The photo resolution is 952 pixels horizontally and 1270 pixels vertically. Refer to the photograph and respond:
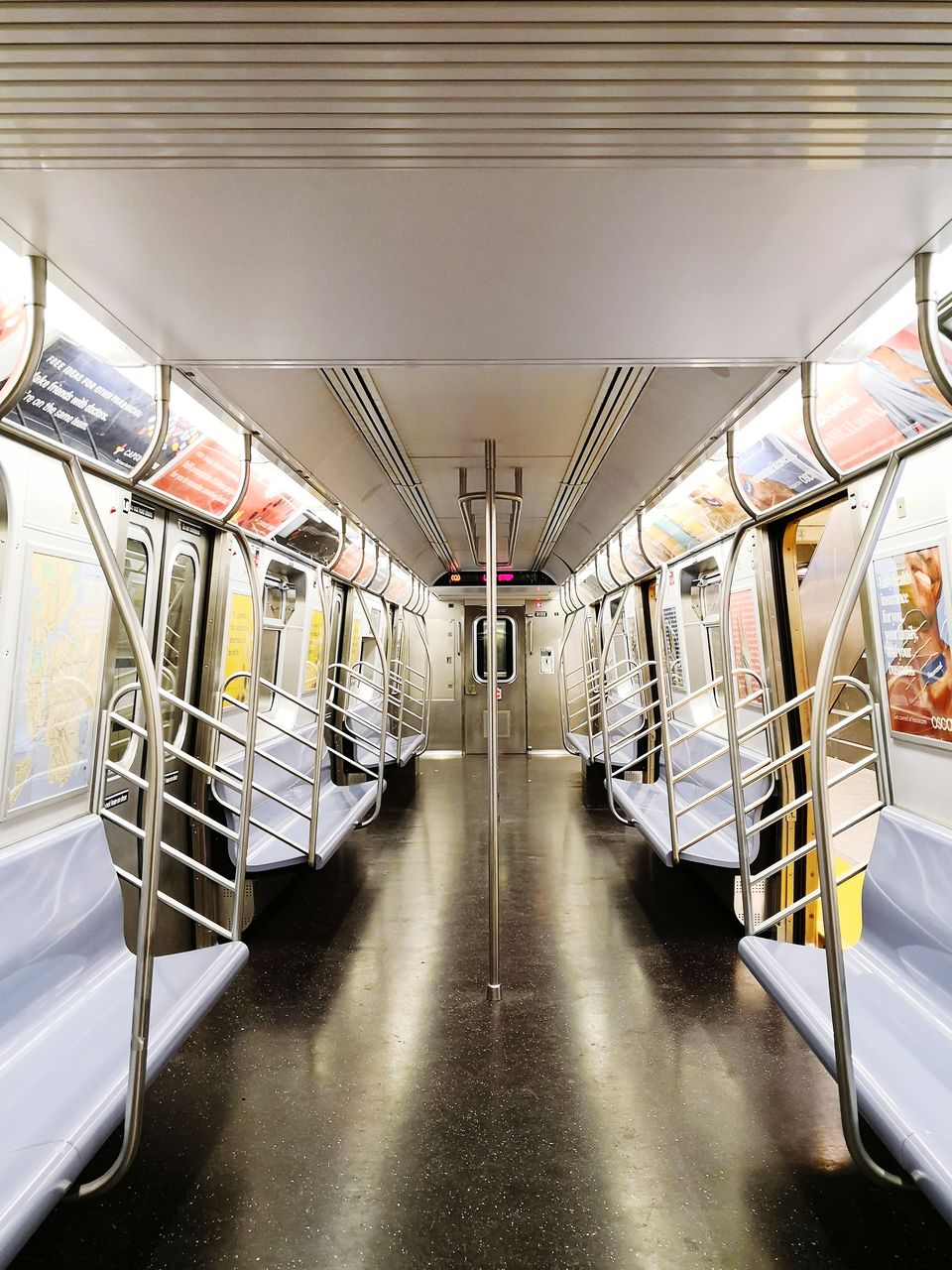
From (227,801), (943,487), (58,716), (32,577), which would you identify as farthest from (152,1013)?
(943,487)

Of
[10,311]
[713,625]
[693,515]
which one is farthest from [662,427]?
[10,311]

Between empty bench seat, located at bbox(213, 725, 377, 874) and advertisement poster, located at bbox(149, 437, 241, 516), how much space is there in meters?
1.29

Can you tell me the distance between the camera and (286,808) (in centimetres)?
435

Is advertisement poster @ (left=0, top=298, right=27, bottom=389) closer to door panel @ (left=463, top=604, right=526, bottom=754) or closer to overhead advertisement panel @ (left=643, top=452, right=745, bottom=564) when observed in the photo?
overhead advertisement panel @ (left=643, top=452, right=745, bottom=564)

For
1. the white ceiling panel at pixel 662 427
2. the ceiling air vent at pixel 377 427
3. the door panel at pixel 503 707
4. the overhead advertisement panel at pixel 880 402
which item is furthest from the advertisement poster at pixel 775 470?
the door panel at pixel 503 707

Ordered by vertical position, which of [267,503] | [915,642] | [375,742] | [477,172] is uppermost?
[267,503]

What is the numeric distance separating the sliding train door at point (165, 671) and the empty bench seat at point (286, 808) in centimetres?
29

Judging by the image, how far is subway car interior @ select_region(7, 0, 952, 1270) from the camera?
1018mm

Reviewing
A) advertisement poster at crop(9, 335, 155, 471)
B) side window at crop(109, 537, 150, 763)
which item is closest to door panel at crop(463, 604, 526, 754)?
side window at crop(109, 537, 150, 763)

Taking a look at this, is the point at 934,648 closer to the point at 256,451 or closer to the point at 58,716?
the point at 256,451

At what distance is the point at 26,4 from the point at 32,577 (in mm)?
1628

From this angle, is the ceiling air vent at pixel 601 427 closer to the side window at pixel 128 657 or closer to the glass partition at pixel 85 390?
the glass partition at pixel 85 390

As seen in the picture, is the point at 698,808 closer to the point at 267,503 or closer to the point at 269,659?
the point at 269,659

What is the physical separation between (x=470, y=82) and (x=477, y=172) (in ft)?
0.53
